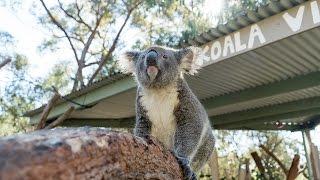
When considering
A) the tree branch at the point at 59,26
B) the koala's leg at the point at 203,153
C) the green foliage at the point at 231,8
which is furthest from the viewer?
the tree branch at the point at 59,26

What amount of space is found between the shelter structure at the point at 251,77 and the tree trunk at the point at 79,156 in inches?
136

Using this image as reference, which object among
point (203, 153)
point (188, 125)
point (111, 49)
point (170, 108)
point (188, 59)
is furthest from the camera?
point (111, 49)

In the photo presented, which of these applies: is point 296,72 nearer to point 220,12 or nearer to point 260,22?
point 260,22

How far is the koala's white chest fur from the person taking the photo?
11.6ft

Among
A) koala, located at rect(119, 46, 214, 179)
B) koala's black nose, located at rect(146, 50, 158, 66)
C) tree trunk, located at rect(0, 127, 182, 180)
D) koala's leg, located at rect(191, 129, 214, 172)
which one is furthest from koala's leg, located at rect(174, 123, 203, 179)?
tree trunk, located at rect(0, 127, 182, 180)

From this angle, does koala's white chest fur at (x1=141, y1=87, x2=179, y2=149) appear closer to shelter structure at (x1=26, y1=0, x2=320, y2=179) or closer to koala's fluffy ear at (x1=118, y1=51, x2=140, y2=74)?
koala's fluffy ear at (x1=118, y1=51, x2=140, y2=74)

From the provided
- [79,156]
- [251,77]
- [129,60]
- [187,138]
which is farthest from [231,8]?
[79,156]

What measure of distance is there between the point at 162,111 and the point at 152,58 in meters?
0.43

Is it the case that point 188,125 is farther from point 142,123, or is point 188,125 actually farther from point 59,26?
point 59,26

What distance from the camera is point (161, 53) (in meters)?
3.65

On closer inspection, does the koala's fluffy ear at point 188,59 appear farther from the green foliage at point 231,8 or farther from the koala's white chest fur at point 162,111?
the green foliage at point 231,8

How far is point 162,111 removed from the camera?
142 inches

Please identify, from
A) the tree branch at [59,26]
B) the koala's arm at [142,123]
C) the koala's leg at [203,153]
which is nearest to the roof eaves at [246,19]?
the koala's leg at [203,153]

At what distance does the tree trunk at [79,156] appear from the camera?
3.23 feet
